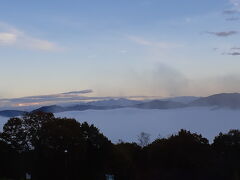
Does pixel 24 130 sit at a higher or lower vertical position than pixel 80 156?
higher

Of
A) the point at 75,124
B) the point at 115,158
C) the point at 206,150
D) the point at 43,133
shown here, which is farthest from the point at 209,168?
the point at 43,133

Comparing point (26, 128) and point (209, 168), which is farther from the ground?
point (26, 128)

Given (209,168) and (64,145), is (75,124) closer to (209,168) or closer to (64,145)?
(64,145)

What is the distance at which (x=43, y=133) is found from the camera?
64.9 m

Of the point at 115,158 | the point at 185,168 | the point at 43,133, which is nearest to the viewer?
the point at 43,133

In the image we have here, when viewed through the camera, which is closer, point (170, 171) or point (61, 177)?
point (61, 177)

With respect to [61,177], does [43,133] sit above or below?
above

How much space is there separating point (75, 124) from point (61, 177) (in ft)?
25.7

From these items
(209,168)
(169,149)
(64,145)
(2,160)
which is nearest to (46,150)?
(64,145)

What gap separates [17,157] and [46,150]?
4317mm

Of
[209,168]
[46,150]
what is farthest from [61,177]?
[209,168]

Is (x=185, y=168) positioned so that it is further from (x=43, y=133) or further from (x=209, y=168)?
(x=43, y=133)

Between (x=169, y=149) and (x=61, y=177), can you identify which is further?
(x=169, y=149)

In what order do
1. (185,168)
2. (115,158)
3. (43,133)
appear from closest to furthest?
(43,133)
(115,158)
(185,168)
